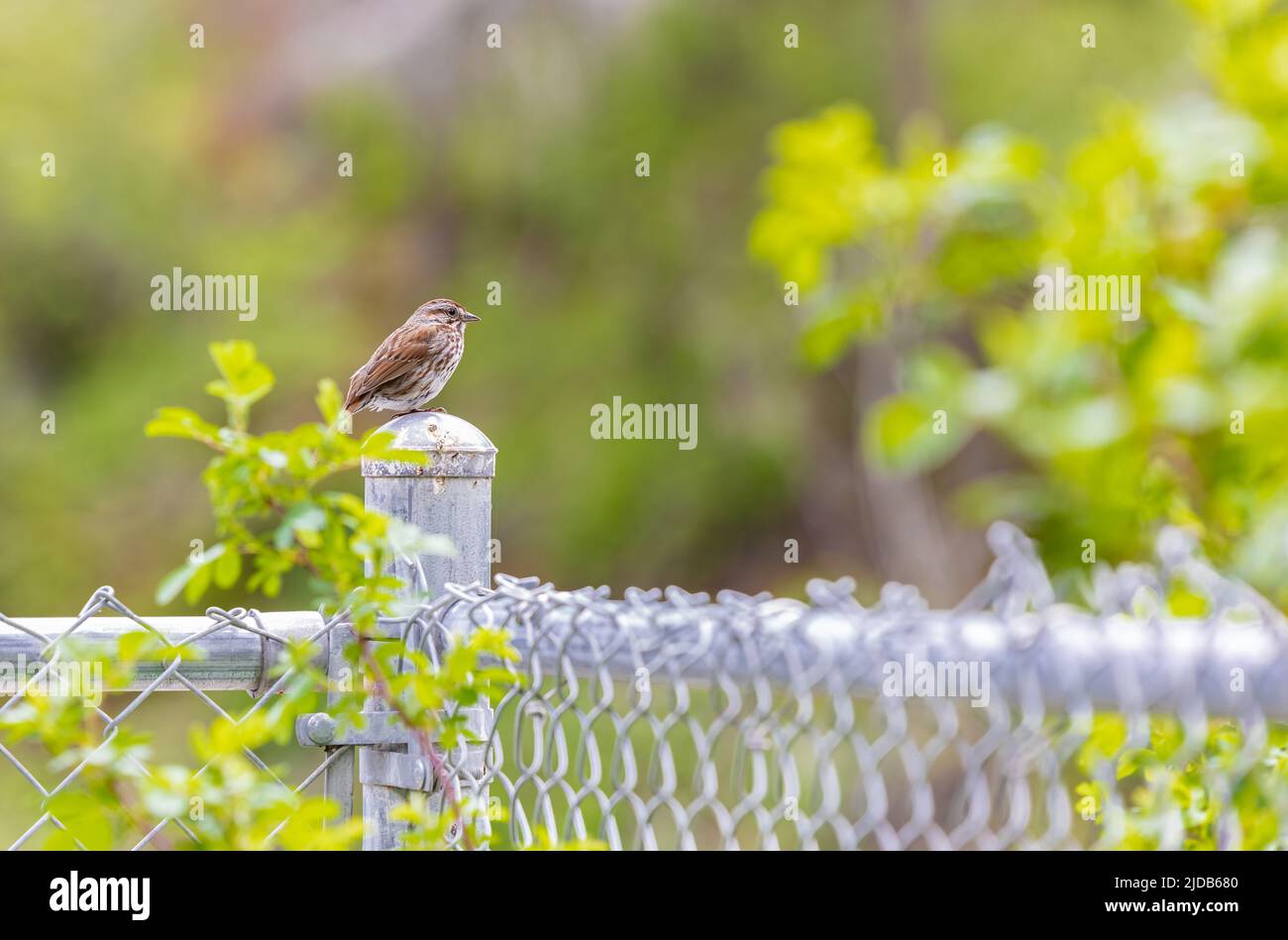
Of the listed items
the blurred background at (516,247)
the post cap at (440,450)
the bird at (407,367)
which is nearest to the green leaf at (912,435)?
the post cap at (440,450)

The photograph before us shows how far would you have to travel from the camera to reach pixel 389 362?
2742 mm

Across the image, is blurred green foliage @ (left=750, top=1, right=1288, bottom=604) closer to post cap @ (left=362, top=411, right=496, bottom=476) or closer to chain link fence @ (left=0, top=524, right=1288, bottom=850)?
chain link fence @ (left=0, top=524, right=1288, bottom=850)

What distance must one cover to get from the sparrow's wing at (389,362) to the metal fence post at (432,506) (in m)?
1.28

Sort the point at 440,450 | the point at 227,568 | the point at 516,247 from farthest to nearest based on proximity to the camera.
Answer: the point at 516,247 → the point at 440,450 → the point at 227,568

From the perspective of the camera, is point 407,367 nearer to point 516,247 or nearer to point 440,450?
point 440,450

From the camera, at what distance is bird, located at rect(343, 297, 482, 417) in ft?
8.97

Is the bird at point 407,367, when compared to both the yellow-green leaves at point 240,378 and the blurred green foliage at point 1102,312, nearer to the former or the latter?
the yellow-green leaves at point 240,378

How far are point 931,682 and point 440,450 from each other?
689 millimetres

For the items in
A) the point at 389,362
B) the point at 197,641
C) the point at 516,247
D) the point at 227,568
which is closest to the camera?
the point at 227,568

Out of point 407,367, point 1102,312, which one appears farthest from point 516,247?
point 1102,312

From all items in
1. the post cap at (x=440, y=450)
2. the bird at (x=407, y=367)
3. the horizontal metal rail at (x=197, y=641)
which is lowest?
the horizontal metal rail at (x=197, y=641)

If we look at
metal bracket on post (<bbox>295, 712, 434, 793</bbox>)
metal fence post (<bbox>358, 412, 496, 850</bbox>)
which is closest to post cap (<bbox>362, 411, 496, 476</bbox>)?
metal fence post (<bbox>358, 412, 496, 850</bbox>)

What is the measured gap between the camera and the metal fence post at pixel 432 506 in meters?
1.43
